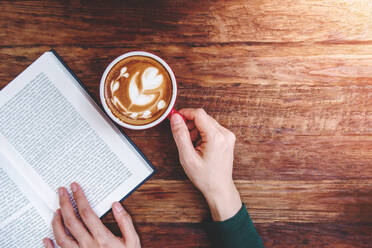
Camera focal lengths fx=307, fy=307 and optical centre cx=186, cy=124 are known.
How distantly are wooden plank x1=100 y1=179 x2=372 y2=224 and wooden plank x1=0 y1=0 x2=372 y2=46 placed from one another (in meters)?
0.42

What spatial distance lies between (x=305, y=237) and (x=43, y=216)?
2.51ft

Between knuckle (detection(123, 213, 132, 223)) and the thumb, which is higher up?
the thumb

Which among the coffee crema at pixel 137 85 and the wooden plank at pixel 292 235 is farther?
the wooden plank at pixel 292 235

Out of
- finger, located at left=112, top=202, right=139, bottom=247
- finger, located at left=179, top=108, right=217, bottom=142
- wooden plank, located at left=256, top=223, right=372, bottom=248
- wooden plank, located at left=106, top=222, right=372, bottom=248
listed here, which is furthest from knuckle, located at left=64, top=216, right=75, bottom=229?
wooden plank, located at left=256, top=223, right=372, bottom=248

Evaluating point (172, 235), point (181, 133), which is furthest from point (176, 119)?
point (172, 235)

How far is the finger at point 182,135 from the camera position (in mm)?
776

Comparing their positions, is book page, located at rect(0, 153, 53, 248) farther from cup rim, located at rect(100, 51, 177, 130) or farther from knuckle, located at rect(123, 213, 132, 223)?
cup rim, located at rect(100, 51, 177, 130)

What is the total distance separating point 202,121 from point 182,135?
0.22 ft

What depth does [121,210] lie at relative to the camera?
86 cm

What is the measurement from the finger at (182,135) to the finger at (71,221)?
13.9 inches

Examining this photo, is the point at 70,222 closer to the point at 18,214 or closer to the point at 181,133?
the point at 18,214

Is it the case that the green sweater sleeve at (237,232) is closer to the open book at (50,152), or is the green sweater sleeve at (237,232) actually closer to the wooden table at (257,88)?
the wooden table at (257,88)

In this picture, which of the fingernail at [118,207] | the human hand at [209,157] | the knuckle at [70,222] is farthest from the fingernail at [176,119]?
the knuckle at [70,222]

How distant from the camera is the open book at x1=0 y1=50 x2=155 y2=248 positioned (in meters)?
0.85
